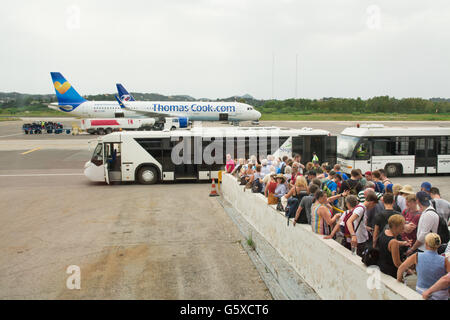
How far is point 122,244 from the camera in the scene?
9.97 meters

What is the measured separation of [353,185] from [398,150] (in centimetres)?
1293

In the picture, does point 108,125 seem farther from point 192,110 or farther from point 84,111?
point 192,110

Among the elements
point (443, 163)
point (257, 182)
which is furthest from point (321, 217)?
point (443, 163)

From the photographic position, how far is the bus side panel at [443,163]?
20.8m

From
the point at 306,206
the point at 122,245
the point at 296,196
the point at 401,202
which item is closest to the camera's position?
the point at 306,206

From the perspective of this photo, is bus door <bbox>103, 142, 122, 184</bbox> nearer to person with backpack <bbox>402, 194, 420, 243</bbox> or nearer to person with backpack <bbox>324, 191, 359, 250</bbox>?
person with backpack <bbox>324, 191, 359, 250</bbox>

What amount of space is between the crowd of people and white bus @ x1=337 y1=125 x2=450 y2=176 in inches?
423

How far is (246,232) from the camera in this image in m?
10.8

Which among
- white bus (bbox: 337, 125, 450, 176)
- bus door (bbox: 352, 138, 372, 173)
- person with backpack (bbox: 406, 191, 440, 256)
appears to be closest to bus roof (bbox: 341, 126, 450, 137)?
white bus (bbox: 337, 125, 450, 176)

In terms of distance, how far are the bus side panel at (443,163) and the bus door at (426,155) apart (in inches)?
10.9

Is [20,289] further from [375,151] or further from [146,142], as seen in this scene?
[375,151]

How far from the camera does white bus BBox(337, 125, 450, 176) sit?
2028 cm
